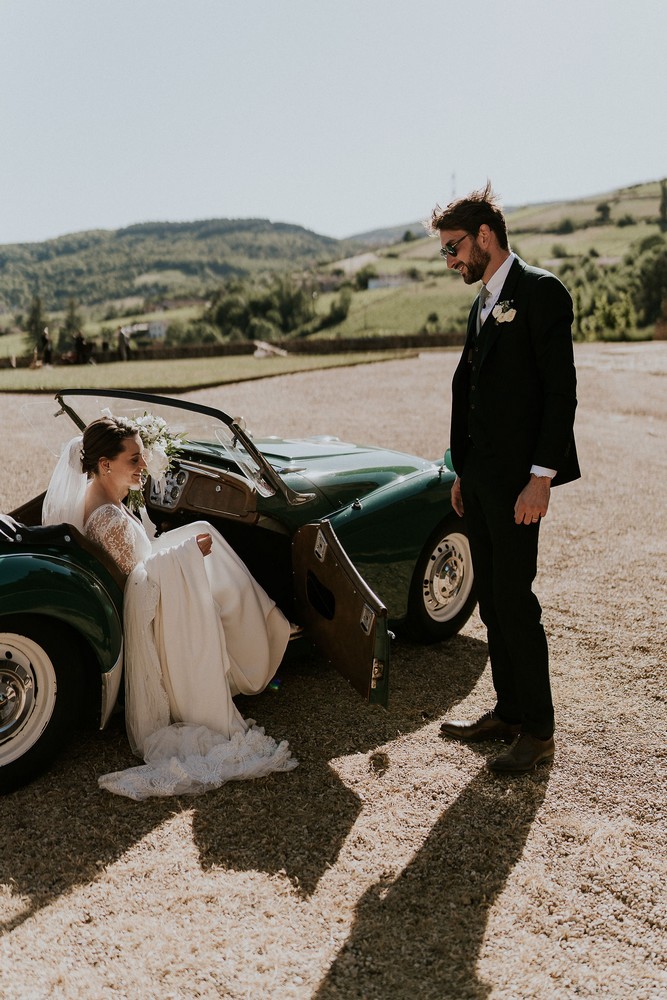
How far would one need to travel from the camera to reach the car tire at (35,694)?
10.6 feet

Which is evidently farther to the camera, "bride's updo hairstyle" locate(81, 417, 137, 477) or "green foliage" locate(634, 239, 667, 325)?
"green foliage" locate(634, 239, 667, 325)

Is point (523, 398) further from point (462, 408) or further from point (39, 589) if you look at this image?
point (39, 589)

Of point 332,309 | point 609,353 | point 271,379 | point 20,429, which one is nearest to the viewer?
point 20,429

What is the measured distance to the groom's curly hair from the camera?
10.7 ft

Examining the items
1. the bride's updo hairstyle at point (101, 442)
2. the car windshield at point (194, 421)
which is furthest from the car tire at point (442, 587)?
the bride's updo hairstyle at point (101, 442)

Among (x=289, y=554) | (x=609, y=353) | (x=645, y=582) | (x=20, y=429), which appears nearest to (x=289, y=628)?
(x=289, y=554)

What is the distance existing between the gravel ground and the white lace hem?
65mm

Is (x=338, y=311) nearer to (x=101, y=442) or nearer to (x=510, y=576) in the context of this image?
(x=101, y=442)

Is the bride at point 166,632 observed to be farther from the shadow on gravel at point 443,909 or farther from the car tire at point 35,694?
the shadow on gravel at point 443,909

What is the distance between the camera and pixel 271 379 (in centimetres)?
2155

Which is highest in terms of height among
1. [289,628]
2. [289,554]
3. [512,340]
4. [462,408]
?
[512,340]

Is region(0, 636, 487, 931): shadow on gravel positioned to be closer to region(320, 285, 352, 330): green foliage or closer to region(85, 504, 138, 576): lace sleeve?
region(85, 504, 138, 576): lace sleeve

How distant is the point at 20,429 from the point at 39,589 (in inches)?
450

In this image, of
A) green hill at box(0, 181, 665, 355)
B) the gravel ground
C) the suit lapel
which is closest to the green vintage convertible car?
the gravel ground
